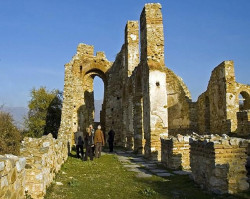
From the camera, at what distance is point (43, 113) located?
2959 centimetres

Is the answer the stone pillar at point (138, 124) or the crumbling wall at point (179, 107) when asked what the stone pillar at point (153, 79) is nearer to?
the stone pillar at point (138, 124)

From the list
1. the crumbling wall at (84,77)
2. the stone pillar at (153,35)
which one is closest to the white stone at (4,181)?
the stone pillar at (153,35)


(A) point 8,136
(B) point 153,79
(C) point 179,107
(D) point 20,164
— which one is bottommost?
(D) point 20,164

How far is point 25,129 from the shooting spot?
29.3 metres

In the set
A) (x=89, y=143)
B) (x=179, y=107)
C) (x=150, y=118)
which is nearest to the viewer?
(x=89, y=143)

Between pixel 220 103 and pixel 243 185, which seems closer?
pixel 243 185

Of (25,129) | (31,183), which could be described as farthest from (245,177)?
(25,129)

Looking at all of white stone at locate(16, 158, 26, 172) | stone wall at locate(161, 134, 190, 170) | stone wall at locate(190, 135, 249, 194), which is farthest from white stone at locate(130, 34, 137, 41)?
white stone at locate(16, 158, 26, 172)

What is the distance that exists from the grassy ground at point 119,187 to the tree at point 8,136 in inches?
311

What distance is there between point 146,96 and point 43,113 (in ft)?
60.0

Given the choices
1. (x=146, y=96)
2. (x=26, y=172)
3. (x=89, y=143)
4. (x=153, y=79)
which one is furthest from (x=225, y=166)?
(x=146, y=96)

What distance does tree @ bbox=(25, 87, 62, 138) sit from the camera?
29109mm

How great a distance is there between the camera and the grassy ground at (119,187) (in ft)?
19.6

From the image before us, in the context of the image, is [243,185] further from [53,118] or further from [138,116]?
[53,118]
